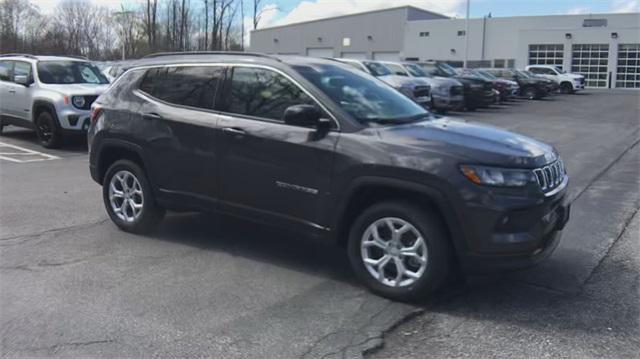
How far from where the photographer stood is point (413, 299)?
15.4ft

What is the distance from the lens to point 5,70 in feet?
46.8

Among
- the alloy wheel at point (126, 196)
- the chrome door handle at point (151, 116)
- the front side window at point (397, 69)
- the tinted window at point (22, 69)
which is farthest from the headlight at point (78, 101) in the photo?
the front side window at point (397, 69)

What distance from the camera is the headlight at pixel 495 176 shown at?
173 inches

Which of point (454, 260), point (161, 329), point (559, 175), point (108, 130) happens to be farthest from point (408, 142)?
point (108, 130)

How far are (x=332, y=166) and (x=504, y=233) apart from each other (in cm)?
136

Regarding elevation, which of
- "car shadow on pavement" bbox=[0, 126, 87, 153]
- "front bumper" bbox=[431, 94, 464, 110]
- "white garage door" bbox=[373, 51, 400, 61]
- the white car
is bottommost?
"car shadow on pavement" bbox=[0, 126, 87, 153]

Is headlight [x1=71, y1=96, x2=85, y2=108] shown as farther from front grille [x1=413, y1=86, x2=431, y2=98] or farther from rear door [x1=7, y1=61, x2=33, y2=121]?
front grille [x1=413, y1=86, x2=431, y2=98]

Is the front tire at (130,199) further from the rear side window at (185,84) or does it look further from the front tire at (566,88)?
the front tire at (566,88)

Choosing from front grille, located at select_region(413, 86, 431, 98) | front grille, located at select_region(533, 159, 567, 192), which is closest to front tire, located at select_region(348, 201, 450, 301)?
front grille, located at select_region(533, 159, 567, 192)

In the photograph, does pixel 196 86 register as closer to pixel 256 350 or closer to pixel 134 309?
pixel 134 309

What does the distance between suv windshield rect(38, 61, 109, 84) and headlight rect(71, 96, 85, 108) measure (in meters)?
1.02

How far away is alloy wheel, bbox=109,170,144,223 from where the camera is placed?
6406 mm

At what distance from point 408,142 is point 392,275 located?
3.29 ft

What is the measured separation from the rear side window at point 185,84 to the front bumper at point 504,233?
8.72 feet
